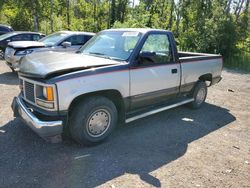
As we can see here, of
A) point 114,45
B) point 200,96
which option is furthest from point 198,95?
point 114,45

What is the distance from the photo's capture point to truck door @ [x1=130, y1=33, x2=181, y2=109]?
4504 mm

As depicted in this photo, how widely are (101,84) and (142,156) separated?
4.28ft

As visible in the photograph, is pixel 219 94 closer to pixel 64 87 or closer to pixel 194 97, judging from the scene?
pixel 194 97

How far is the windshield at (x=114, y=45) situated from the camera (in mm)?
4617

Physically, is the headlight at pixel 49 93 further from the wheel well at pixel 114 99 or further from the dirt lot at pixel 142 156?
the dirt lot at pixel 142 156

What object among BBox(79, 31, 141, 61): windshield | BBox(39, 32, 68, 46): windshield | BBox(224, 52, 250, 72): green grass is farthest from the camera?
BBox(224, 52, 250, 72): green grass

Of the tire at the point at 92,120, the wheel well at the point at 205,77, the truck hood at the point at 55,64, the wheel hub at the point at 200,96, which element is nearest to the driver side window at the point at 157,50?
the truck hood at the point at 55,64

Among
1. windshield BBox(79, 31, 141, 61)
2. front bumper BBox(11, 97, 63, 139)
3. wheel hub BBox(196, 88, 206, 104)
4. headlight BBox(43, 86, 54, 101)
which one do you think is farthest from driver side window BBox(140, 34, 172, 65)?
front bumper BBox(11, 97, 63, 139)

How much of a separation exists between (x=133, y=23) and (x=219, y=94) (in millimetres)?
12919

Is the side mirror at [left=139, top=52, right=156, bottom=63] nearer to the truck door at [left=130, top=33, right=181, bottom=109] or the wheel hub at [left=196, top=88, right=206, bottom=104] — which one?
the truck door at [left=130, top=33, right=181, bottom=109]

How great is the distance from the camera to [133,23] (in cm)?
1959

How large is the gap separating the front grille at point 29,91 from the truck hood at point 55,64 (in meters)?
0.16

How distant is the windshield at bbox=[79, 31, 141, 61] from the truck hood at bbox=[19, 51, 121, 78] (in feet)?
0.94

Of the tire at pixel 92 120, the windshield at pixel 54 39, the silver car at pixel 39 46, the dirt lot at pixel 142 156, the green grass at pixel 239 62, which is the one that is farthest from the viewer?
the green grass at pixel 239 62
